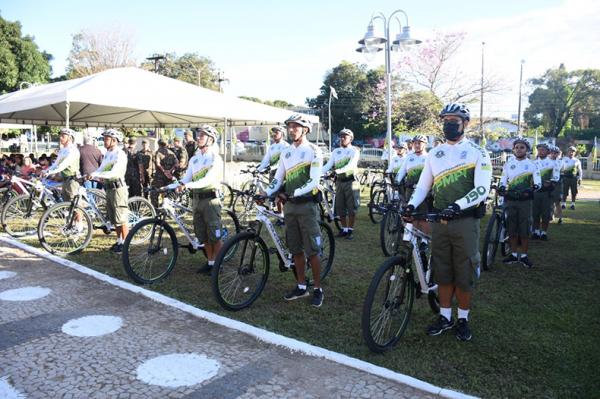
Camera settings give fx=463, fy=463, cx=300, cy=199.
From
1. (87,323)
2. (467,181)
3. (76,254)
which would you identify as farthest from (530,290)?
(76,254)

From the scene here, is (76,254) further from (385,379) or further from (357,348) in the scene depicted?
(385,379)

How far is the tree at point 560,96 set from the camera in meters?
40.3

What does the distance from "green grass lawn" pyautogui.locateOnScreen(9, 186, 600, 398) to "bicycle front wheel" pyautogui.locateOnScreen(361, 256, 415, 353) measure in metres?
0.13

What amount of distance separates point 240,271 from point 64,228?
145 inches

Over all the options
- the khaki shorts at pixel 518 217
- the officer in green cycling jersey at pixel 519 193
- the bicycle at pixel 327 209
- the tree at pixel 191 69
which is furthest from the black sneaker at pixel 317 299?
the tree at pixel 191 69

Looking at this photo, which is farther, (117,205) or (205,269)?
(117,205)

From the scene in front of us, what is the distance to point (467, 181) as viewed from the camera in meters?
3.98

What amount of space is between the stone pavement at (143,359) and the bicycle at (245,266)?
484 mm

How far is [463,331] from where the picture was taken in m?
4.18

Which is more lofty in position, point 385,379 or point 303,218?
point 303,218

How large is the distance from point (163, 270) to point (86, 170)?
4.58 metres

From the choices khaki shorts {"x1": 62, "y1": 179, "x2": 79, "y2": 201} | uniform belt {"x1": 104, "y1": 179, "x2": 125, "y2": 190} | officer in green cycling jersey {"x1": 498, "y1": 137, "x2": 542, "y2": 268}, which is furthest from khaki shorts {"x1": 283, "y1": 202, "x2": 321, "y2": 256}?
khaki shorts {"x1": 62, "y1": 179, "x2": 79, "y2": 201}

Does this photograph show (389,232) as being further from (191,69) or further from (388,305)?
(191,69)

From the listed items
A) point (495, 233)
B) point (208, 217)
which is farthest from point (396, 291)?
point (495, 233)
